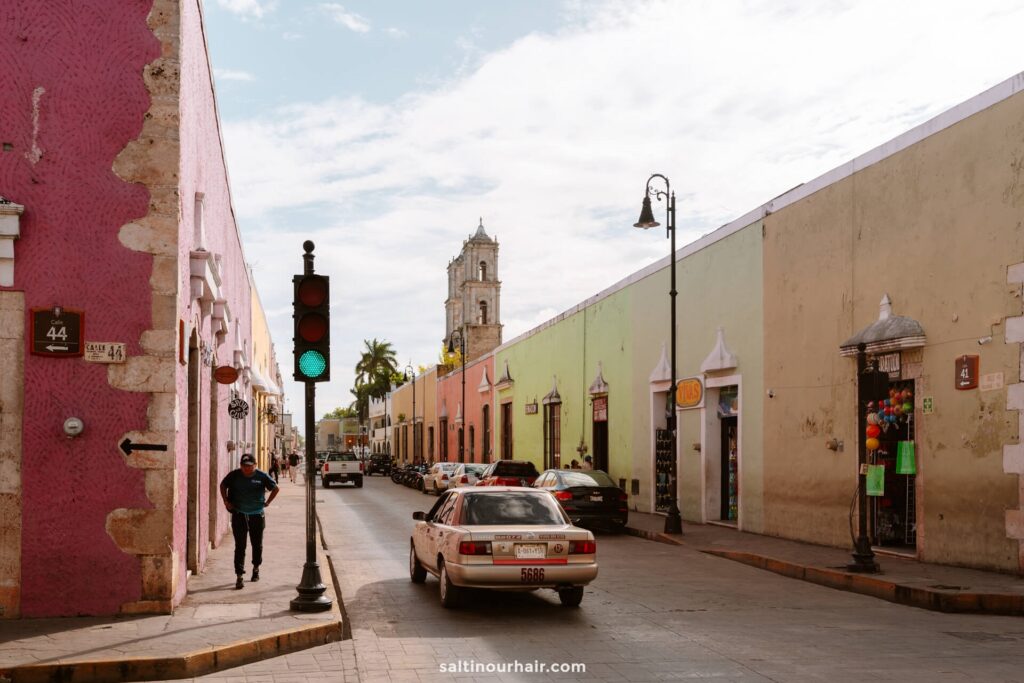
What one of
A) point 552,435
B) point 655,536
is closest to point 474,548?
point 655,536

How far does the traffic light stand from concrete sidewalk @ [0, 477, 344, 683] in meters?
2.62

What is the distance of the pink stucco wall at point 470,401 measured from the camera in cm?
5197

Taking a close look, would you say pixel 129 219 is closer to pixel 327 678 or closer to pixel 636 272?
pixel 327 678

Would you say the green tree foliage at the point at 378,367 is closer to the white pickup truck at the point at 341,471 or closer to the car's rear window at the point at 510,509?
the white pickup truck at the point at 341,471

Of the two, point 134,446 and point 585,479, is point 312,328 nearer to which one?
point 134,446

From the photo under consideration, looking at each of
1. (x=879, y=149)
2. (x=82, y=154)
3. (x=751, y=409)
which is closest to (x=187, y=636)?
(x=82, y=154)

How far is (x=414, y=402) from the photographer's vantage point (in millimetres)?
74750

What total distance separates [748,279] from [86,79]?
613 inches

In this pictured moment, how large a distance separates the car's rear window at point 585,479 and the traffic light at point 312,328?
11.8 metres

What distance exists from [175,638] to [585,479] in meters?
14.4

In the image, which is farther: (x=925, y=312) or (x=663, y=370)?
(x=663, y=370)

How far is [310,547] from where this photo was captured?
1137 cm

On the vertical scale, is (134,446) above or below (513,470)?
above

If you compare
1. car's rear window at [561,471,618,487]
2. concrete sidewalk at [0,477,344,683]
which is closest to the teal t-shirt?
concrete sidewalk at [0,477,344,683]
